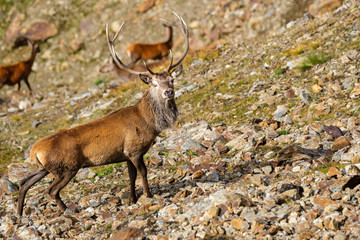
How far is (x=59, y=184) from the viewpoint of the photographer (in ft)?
25.4

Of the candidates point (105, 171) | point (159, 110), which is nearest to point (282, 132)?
point (159, 110)

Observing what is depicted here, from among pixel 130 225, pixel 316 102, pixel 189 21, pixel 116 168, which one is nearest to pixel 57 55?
pixel 189 21

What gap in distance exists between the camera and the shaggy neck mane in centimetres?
823

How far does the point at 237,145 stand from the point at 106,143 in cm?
269

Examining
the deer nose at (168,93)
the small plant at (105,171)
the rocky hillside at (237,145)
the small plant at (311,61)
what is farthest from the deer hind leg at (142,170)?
the small plant at (311,61)

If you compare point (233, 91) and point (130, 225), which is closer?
point (130, 225)

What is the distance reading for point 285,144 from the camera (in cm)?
864

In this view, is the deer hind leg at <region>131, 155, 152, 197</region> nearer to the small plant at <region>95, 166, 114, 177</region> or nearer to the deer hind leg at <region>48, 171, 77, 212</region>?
the deer hind leg at <region>48, 171, 77, 212</region>

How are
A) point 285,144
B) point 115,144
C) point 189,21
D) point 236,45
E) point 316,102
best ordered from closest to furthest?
1. point 115,144
2. point 285,144
3. point 316,102
4. point 236,45
5. point 189,21

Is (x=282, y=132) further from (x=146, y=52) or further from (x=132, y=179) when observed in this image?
(x=146, y=52)

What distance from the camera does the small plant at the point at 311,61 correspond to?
1155 centimetres

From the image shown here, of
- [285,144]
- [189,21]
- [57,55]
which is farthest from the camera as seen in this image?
[57,55]

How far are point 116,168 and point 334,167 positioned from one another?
4694 mm

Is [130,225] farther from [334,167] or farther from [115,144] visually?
[334,167]
